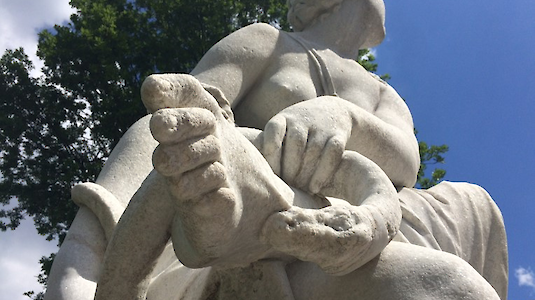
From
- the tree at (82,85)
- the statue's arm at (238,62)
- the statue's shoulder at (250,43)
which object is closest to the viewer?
the statue's arm at (238,62)

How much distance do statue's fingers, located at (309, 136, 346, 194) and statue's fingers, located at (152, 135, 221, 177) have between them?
0.72 m

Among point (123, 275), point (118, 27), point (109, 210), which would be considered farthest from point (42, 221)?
point (123, 275)

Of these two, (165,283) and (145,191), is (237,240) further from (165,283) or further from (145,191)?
(165,283)

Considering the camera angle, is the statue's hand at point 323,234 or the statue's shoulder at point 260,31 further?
the statue's shoulder at point 260,31

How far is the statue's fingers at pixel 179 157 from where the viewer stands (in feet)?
4.52

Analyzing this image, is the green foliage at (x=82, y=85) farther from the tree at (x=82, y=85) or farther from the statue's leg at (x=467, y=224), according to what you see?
the statue's leg at (x=467, y=224)

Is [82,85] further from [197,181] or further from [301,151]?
[197,181]

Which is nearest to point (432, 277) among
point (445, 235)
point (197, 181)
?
point (197, 181)

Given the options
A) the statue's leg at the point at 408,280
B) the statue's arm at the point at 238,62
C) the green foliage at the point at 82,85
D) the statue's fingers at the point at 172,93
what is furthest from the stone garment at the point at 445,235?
the green foliage at the point at 82,85

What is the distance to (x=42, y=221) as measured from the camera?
26.0ft

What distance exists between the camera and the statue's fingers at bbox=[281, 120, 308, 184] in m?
2.07

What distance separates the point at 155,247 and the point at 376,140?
117 cm

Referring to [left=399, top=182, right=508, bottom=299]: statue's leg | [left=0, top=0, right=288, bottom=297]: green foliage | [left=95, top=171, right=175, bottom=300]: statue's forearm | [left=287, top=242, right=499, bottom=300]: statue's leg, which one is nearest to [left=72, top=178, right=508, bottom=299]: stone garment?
[left=399, top=182, right=508, bottom=299]: statue's leg

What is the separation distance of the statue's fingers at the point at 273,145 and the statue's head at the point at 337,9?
5.98ft
